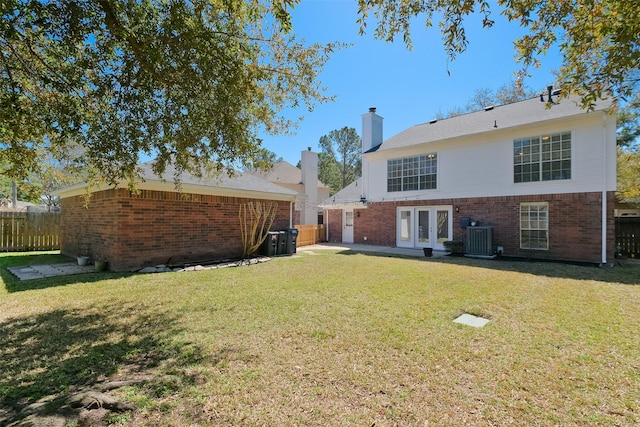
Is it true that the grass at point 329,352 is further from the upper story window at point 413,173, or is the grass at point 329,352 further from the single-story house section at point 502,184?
the upper story window at point 413,173

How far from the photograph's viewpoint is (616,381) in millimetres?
2979

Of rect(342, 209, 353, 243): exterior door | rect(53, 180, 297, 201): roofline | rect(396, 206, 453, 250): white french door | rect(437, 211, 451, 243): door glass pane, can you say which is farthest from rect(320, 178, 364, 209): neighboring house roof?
rect(53, 180, 297, 201): roofline

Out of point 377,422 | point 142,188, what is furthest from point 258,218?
point 377,422

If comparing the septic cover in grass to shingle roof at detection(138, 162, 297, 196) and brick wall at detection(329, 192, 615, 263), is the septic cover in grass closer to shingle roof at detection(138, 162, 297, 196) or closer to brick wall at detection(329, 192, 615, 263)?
shingle roof at detection(138, 162, 297, 196)

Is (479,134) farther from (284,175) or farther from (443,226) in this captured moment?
(284,175)

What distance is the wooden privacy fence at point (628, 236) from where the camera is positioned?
11.9 metres

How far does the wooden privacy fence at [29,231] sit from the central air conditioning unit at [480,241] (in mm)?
18841

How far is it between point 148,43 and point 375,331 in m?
5.21

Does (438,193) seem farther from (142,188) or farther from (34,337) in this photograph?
(34,337)

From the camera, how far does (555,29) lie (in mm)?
4422

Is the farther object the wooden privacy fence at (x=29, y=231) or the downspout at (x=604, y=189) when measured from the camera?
the wooden privacy fence at (x=29, y=231)

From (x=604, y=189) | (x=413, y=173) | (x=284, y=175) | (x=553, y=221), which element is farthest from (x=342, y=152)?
(x=604, y=189)

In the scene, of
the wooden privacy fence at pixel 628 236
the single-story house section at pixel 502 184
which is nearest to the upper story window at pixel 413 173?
the single-story house section at pixel 502 184

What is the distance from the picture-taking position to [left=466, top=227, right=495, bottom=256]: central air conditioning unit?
12.5 meters
